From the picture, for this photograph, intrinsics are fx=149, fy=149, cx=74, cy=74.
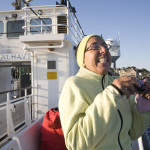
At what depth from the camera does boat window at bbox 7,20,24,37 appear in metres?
8.27

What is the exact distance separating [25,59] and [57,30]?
2135 millimetres

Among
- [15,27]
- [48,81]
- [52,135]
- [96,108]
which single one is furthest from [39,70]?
[96,108]

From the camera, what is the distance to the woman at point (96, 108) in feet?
3.14

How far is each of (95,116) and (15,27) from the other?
867 cm

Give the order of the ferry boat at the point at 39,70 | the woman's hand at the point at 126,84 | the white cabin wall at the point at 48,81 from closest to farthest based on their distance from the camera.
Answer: the woman's hand at the point at 126,84 < the ferry boat at the point at 39,70 < the white cabin wall at the point at 48,81

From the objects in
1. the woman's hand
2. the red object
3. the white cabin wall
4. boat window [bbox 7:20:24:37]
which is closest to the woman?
the woman's hand

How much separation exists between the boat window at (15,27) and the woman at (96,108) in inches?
308

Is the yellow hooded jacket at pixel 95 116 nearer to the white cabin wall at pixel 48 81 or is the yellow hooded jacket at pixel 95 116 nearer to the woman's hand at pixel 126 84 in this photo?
the woman's hand at pixel 126 84

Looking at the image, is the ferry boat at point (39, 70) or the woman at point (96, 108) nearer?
the woman at point (96, 108)

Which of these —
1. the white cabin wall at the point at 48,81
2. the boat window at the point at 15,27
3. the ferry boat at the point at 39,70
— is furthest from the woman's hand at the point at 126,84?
the boat window at the point at 15,27

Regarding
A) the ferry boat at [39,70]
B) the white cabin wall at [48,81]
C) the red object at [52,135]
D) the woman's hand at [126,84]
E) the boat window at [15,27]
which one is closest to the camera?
the woman's hand at [126,84]

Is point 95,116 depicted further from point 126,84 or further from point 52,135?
point 52,135

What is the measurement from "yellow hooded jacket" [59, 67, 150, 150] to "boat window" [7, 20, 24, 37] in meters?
7.93

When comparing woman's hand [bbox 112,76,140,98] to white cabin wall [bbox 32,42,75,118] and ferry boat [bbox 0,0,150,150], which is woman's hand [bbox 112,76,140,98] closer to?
ferry boat [bbox 0,0,150,150]
